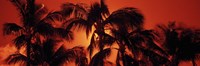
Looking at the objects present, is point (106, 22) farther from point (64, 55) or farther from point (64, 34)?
Result: point (64, 55)

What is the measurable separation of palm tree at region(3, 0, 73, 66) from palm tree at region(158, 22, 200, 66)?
6.82 metres

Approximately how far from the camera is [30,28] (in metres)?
23.2

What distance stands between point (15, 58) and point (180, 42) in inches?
394

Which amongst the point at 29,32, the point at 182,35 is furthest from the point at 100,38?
the point at 182,35

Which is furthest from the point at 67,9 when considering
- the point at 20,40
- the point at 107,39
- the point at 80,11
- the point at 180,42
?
the point at 180,42

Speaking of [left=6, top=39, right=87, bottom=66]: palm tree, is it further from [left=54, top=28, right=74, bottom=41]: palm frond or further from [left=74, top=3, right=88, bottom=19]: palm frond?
[left=74, top=3, right=88, bottom=19]: palm frond

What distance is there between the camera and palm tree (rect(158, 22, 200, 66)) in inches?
1067

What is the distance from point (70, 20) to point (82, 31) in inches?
31.5

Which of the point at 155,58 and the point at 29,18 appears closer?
the point at 29,18

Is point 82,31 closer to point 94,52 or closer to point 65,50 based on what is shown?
point 94,52

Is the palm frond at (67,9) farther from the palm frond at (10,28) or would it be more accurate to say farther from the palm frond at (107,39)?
the palm frond at (10,28)

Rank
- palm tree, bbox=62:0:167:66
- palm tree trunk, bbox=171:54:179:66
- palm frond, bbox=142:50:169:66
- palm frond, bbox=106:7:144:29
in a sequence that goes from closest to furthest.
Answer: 1. palm tree, bbox=62:0:167:66
2. palm frond, bbox=106:7:144:29
3. palm frond, bbox=142:50:169:66
4. palm tree trunk, bbox=171:54:179:66

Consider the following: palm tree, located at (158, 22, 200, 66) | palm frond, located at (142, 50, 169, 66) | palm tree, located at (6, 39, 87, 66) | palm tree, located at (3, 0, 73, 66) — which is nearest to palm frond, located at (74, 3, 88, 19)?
palm tree, located at (3, 0, 73, 66)

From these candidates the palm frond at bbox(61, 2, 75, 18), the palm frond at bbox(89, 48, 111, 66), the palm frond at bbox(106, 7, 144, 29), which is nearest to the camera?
the palm frond at bbox(89, 48, 111, 66)
